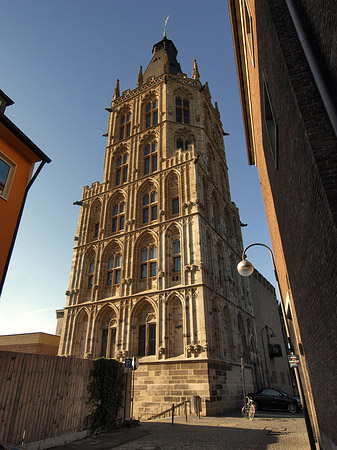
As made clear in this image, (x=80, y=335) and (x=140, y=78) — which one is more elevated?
(x=140, y=78)

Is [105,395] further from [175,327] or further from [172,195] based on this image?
[172,195]

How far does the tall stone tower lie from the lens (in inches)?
702

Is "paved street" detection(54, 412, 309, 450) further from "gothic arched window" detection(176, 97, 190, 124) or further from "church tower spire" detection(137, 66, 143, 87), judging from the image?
"church tower spire" detection(137, 66, 143, 87)

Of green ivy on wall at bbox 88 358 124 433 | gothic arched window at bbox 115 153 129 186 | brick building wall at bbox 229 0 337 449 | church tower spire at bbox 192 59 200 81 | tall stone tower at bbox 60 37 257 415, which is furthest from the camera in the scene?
church tower spire at bbox 192 59 200 81

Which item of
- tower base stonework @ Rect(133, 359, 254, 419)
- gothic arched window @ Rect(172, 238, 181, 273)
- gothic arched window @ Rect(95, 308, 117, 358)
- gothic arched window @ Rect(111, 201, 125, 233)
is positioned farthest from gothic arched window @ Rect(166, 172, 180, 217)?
tower base stonework @ Rect(133, 359, 254, 419)

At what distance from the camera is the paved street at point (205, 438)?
26.0 feet

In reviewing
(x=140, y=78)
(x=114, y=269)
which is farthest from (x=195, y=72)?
(x=114, y=269)

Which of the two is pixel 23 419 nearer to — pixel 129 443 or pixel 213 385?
pixel 129 443

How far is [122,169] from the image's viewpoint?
28.8 m

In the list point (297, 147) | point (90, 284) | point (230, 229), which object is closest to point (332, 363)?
point (297, 147)

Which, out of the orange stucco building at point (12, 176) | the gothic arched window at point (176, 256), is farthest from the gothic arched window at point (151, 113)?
the orange stucco building at point (12, 176)

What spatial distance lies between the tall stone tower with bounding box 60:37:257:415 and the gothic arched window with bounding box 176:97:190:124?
0.13 meters

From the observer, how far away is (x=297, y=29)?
4004 mm

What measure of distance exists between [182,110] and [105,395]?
27.0 metres
